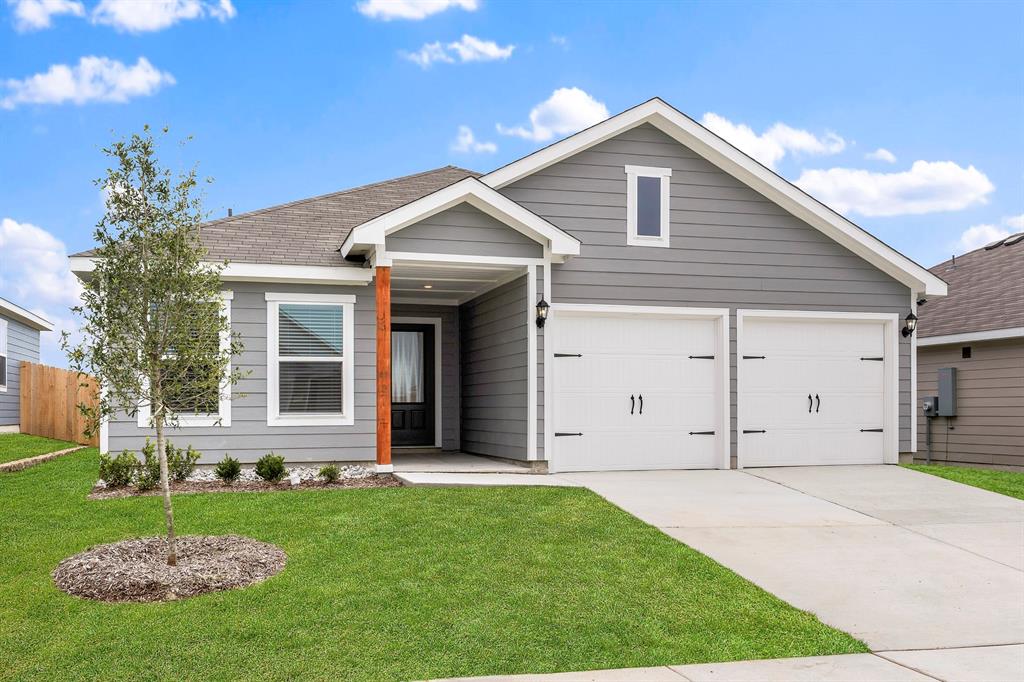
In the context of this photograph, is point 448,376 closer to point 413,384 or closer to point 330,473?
point 413,384

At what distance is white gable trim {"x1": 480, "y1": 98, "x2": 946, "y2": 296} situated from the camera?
11938 millimetres

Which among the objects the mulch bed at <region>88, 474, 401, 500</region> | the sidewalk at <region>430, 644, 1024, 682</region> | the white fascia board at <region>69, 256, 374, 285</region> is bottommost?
the sidewalk at <region>430, 644, 1024, 682</region>

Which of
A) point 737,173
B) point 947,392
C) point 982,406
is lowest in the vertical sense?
point 982,406

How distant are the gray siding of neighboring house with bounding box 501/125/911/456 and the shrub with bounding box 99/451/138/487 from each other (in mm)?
5646

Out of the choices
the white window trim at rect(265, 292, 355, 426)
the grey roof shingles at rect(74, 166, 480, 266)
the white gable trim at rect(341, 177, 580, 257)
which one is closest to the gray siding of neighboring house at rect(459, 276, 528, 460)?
the white gable trim at rect(341, 177, 580, 257)

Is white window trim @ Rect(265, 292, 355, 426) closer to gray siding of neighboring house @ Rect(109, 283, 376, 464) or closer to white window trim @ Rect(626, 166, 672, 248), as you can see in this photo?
gray siding of neighboring house @ Rect(109, 283, 376, 464)

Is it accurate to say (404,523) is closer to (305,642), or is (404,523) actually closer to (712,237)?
(305,642)

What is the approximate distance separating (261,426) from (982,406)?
12.7 m

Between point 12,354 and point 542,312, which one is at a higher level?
point 542,312

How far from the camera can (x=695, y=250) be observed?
12.5 meters

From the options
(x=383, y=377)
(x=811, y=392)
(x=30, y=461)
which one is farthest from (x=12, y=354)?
(x=811, y=392)

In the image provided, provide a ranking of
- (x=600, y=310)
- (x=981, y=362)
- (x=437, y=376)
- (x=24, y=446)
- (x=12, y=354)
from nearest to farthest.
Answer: (x=600, y=310), (x=437, y=376), (x=981, y=362), (x=24, y=446), (x=12, y=354)

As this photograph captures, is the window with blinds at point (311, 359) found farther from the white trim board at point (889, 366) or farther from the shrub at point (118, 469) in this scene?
the white trim board at point (889, 366)

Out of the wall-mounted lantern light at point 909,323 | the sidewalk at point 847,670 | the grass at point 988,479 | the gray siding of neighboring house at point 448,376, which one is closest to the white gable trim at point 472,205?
the gray siding of neighboring house at point 448,376
